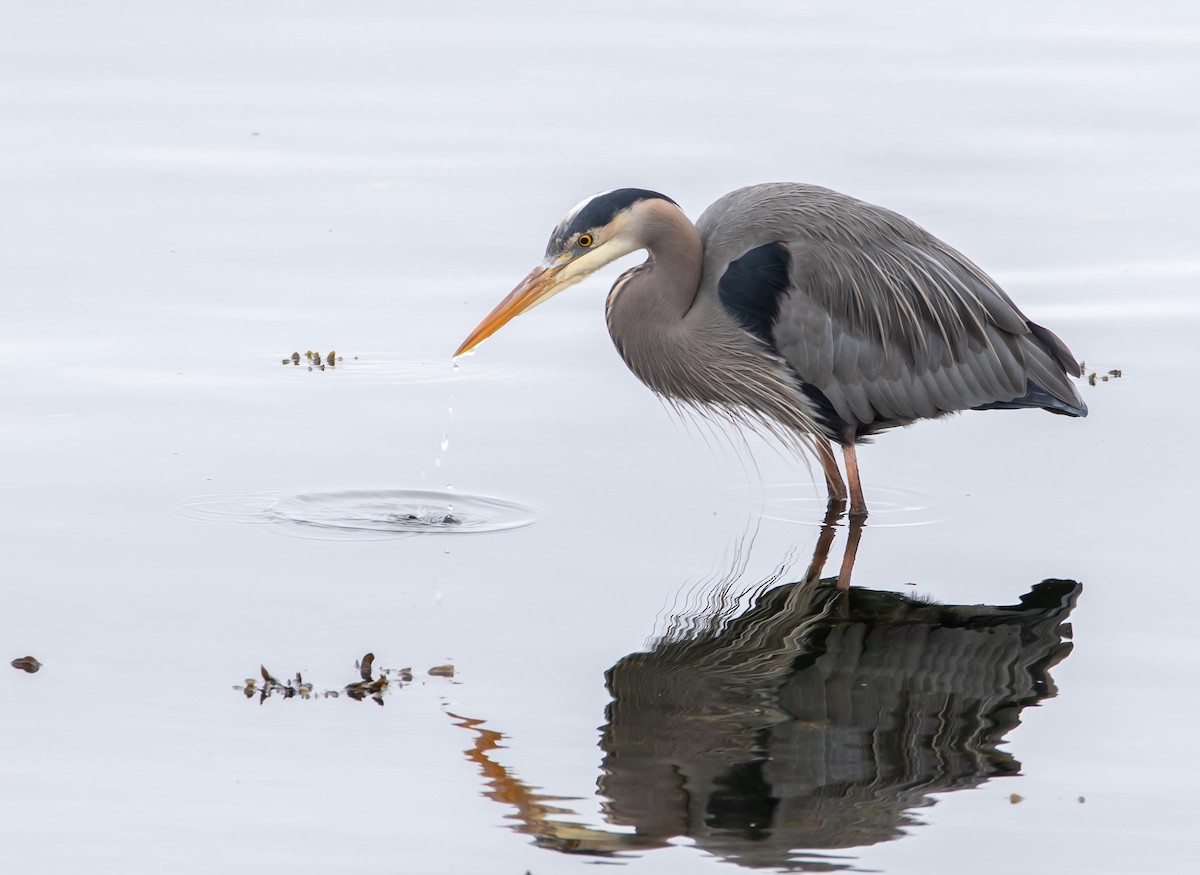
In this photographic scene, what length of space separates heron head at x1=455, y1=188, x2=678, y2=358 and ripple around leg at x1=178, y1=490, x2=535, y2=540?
2.13 feet

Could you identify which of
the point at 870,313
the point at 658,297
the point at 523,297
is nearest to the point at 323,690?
the point at 523,297

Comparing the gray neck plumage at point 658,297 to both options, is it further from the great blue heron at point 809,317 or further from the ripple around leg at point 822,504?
the ripple around leg at point 822,504

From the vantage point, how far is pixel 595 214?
7.55 meters

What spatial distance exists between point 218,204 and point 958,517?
5717mm

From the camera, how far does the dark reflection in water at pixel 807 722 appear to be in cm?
502

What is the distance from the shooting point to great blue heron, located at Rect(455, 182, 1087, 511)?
7688 mm

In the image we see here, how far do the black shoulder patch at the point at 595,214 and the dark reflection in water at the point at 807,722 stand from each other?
1.73 meters

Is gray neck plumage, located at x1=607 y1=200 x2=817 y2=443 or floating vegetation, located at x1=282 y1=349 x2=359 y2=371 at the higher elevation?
gray neck plumage, located at x1=607 y1=200 x2=817 y2=443

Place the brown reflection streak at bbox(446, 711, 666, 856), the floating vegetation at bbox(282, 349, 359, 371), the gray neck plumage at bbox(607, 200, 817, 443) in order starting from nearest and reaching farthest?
the brown reflection streak at bbox(446, 711, 666, 856), the gray neck plumage at bbox(607, 200, 817, 443), the floating vegetation at bbox(282, 349, 359, 371)

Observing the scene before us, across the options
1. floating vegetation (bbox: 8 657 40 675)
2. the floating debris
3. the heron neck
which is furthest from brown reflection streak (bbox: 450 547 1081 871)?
the floating debris

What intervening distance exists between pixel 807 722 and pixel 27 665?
2354 mm

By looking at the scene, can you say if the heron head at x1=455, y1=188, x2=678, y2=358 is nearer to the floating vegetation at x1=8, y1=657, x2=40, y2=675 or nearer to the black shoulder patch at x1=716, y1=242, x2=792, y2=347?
the black shoulder patch at x1=716, y1=242, x2=792, y2=347

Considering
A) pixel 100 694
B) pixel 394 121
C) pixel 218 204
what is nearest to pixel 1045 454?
pixel 100 694

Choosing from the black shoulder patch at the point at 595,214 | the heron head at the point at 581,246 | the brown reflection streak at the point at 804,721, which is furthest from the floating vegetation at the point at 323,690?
the black shoulder patch at the point at 595,214
